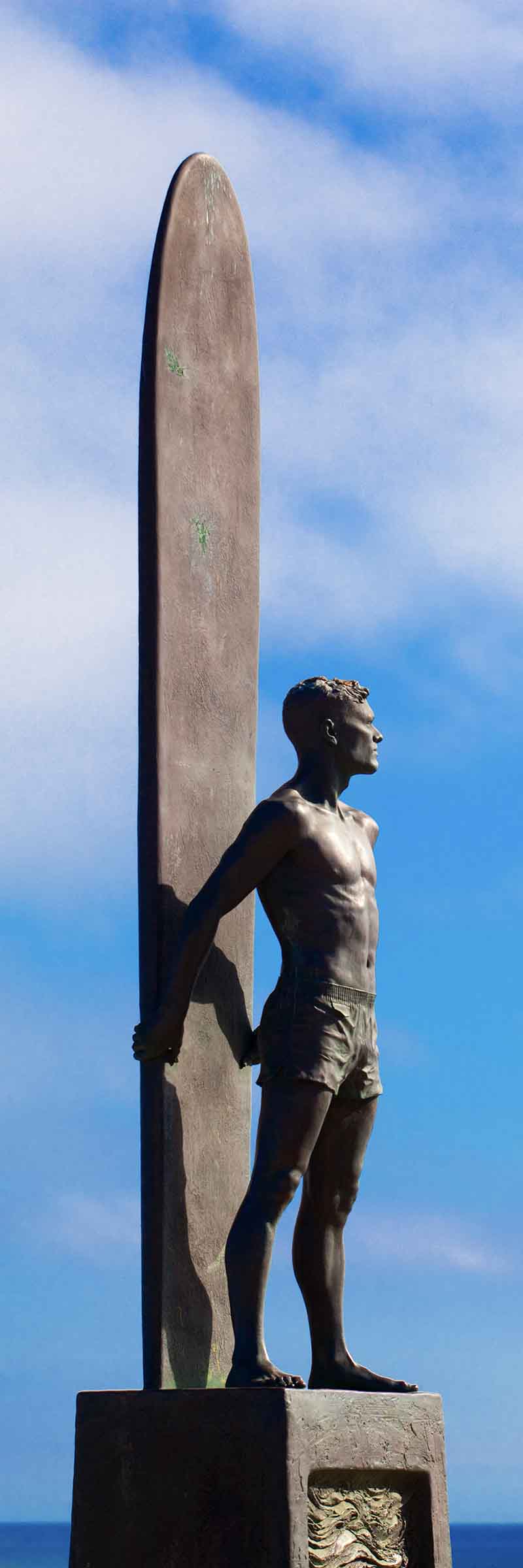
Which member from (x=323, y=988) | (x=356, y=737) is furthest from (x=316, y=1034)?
(x=356, y=737)

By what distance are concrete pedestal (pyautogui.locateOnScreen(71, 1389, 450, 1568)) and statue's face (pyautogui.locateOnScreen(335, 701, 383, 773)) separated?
1.65 m

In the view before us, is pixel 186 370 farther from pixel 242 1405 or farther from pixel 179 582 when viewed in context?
pixel 242 1405

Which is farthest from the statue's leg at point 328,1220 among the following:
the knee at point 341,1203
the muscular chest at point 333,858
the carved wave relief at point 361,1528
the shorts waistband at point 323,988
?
the muscular chest at point 333,858

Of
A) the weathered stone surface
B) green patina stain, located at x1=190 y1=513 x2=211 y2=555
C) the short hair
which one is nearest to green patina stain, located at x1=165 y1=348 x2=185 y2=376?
the weathered stone surface

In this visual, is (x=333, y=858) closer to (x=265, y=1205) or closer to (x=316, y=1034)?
(x=316, y=1034)

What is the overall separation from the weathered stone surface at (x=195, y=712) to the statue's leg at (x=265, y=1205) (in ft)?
1.06

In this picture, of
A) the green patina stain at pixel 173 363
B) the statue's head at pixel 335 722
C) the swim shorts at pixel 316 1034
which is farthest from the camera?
the green patina stain at pixel 173 363

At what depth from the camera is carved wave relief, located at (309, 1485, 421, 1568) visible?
201 inches

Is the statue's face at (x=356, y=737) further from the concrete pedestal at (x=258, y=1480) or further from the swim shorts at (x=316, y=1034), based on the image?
the concrete pedestal at (x=258, y=1480)

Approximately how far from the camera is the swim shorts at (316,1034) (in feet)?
18.1

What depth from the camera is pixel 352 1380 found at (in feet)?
18.4

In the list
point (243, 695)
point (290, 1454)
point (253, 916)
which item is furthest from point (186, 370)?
point (290, 1454)

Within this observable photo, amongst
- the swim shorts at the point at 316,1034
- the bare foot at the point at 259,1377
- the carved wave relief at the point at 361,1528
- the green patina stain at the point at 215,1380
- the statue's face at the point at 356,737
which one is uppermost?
the statue's face at the point at 356,737

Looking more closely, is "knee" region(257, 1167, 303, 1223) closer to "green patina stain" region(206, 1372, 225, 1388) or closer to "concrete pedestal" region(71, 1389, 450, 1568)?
"concrete pedestal" region(71, 1389, 450, 1568)
